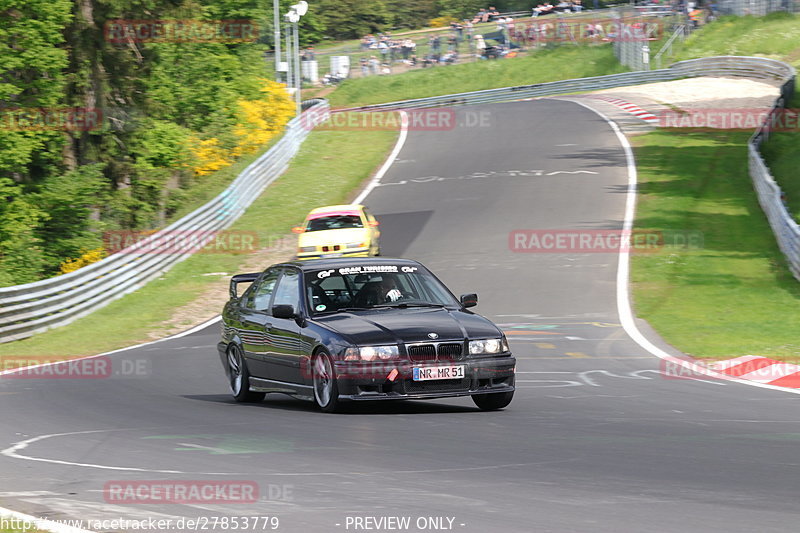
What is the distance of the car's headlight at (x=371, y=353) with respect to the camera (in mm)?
10383

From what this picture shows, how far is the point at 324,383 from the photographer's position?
10.9m

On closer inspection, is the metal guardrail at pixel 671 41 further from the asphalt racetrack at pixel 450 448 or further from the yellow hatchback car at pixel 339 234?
the asphalt racetrack at pixel 450 448

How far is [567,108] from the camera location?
52.8 metres

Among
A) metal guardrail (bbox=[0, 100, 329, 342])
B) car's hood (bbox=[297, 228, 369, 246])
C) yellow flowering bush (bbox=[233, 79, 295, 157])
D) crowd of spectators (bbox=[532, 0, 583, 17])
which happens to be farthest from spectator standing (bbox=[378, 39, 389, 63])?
car's hood (bbox=[297, 228, 369, 246])

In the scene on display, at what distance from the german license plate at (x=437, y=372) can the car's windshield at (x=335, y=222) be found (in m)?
16.8

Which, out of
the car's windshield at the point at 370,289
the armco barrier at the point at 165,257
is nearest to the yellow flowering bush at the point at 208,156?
the armco barrier at the point at 165,257

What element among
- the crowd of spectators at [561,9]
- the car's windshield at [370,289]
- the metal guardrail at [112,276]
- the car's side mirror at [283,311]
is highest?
the crowd of spectators at [561,9]

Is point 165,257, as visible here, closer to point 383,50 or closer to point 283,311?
point 283,311

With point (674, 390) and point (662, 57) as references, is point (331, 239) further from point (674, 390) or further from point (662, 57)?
point (662, 57)

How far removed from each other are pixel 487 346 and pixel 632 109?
4114cm

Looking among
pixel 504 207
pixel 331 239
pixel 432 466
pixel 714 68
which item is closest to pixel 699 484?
pixel 432 466

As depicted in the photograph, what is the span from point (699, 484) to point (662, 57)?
195ft

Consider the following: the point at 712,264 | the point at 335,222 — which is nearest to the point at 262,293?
the point at 335,222

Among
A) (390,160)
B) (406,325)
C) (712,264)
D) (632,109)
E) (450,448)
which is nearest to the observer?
(450,448)
